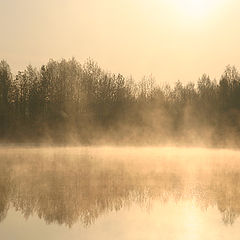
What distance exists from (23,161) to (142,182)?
11583mm

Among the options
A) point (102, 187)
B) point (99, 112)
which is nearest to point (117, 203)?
point (102, 187)

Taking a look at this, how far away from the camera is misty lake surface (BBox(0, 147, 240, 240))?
473 inches

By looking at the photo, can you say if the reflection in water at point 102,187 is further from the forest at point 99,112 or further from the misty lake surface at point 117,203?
the forest at point 99,112

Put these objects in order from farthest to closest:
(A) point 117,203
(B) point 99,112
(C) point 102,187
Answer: (B) point 99,112
(C) point 102,187
(A) point 117,203

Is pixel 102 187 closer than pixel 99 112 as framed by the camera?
Yes

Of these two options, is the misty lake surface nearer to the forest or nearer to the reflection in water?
the reflection in water

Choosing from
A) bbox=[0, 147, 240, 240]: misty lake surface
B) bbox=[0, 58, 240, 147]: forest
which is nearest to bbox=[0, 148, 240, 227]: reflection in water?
bbox=[0, 147, 240, 240]: misty lake surface

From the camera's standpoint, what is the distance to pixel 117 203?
16.3m

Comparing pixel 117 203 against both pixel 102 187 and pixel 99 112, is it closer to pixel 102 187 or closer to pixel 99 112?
pixel 102 187

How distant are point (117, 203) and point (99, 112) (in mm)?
49160

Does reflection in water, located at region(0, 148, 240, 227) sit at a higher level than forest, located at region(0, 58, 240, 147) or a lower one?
lower

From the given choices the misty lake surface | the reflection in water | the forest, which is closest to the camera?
the misty lake surface

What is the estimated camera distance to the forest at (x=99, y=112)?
58656 mm

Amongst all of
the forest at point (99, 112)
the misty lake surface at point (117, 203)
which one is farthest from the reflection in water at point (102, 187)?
the forest at point (99, 112)
